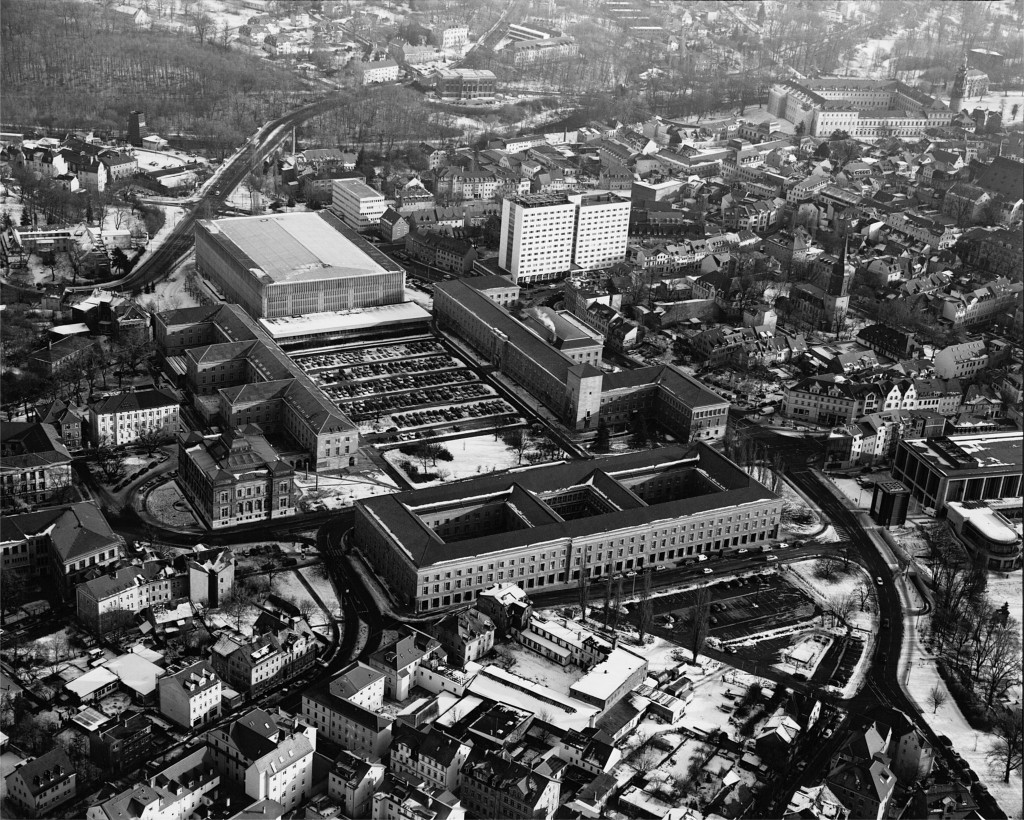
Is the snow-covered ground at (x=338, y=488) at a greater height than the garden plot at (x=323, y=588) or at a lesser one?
greater

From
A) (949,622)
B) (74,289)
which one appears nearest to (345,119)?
(74,289)

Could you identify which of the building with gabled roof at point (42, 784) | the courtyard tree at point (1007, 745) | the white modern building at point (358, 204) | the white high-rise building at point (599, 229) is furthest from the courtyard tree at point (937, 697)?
the white modern building at point (358, 204)

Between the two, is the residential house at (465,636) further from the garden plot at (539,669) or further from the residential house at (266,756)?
the residential house at (266,756)

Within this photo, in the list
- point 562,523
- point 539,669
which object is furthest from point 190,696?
point 562,523

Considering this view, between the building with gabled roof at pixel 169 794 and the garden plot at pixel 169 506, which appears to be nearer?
the building with gabled roof at pixel 169 794

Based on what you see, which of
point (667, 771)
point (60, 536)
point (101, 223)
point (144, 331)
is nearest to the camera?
point (667, 771)

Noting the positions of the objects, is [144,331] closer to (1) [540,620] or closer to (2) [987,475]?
(1) [540,620]
